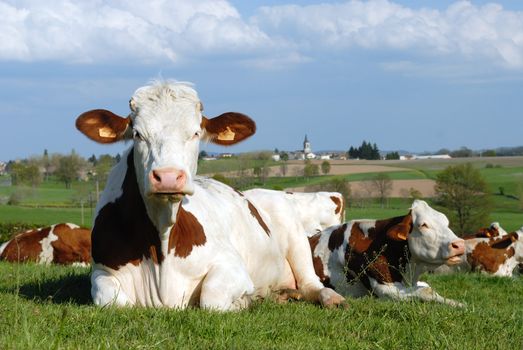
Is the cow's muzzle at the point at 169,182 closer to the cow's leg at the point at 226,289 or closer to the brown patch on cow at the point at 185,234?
the brown patch on cow at the point at 185,234

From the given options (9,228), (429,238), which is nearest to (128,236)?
(429,238)

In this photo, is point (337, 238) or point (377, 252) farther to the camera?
point (337, 238)

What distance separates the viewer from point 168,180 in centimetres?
619

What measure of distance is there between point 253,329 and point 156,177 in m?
1.46

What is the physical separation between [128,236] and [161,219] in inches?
15.5

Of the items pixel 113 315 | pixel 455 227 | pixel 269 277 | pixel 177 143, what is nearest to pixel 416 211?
pixel 269 277

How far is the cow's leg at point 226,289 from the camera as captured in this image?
6.98 metres

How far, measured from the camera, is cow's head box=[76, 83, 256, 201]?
246 inches

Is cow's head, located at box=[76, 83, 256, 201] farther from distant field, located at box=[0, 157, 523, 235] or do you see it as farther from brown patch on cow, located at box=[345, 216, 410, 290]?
distant field, located at box=[0, 157, 523, 235]

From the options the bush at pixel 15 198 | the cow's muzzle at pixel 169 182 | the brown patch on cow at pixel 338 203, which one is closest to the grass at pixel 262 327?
the cow's muzzle at pixel 169 182

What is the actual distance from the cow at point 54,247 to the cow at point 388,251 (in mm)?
7090

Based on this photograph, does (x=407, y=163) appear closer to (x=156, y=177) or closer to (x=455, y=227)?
(x=455, y=227)

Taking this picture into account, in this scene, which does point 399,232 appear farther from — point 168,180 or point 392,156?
point 392,156

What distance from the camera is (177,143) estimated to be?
6.61 meters
